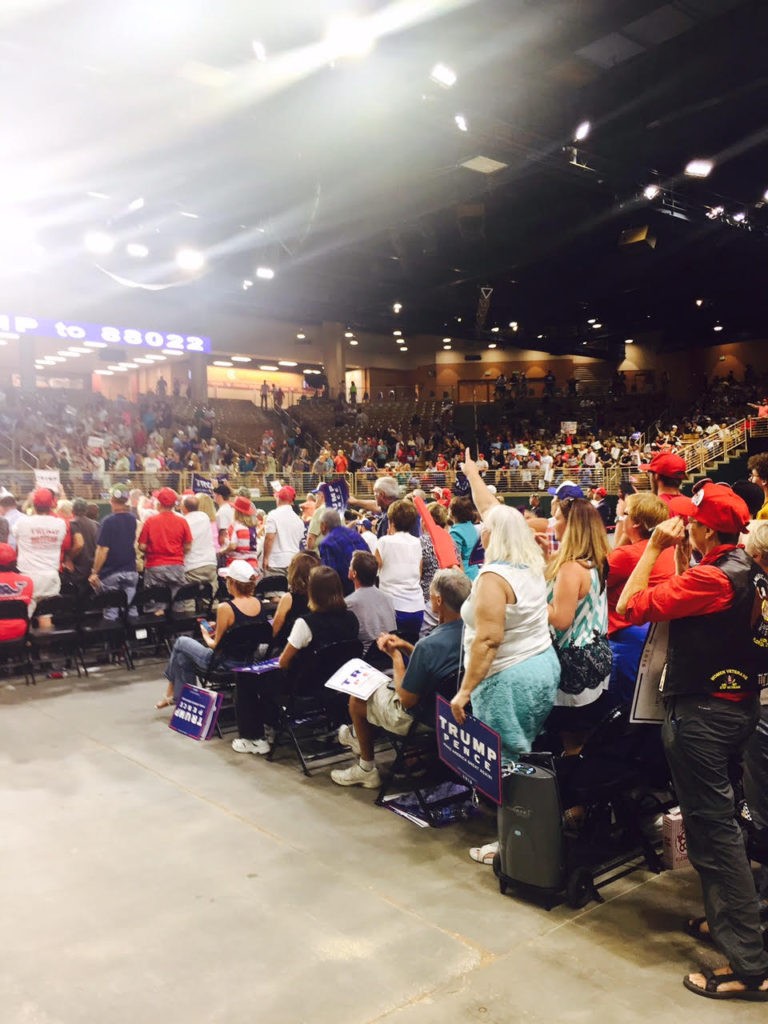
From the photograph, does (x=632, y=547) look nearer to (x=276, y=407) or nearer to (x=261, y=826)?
(x=261, y=826)

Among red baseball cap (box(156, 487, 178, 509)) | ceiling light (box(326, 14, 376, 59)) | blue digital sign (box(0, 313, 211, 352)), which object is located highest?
ceiling light (box(326, 14, 376, 59))

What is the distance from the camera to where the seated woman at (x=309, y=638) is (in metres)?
4.60

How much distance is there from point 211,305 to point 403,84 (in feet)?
56.3

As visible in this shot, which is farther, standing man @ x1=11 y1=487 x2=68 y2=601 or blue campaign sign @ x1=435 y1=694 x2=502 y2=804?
standing man @ x1=11 y1=487 x2=68 y2=601

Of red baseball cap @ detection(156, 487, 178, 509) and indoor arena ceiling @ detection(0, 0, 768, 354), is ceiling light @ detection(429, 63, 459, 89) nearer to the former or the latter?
indoor arena ceiling @ detection(0, 0, 768, 354)

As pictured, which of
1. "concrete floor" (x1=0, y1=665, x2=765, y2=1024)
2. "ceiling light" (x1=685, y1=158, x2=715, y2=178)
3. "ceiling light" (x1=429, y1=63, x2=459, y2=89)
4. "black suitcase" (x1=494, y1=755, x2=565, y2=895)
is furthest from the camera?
"ceiling light" (x1=685, y1=158, x2=715, y2=178)

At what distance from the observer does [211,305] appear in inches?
1018

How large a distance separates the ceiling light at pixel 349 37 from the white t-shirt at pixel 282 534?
5457 mm

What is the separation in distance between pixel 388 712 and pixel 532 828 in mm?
1180

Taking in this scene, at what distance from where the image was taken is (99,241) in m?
13.8

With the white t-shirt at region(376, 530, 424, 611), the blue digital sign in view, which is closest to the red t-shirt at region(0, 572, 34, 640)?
the white t-shirt at region(376, 530, 424, 611)

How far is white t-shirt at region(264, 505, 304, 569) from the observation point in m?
7.93

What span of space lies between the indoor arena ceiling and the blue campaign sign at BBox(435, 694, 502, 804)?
7813 mm

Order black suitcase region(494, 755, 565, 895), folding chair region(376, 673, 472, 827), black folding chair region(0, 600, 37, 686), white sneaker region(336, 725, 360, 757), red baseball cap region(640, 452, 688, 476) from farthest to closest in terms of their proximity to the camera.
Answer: black folding chair region(0, 600, 37, 686) → white sneaker region(336, 725, 360, 757) → red baseball cap region(640, 452, 688, 476) → folding chair region(376, 673, 472, 827) → black suitcase region(494, 755, 565, 895)
